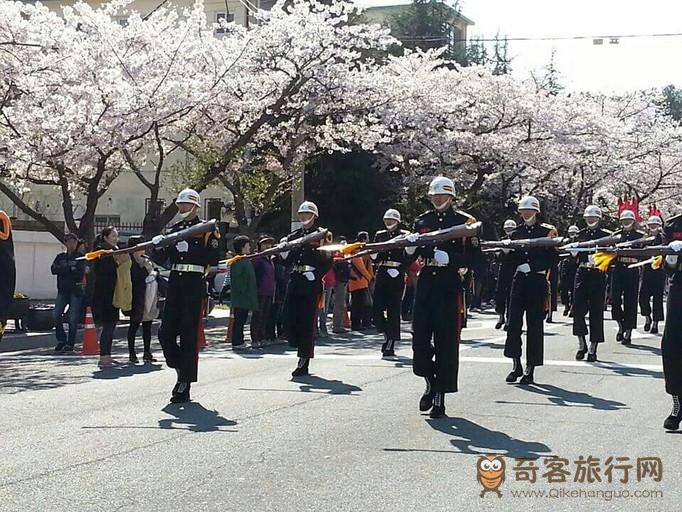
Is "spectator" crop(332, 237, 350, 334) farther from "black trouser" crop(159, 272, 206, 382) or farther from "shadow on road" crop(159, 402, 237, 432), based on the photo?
"shadow on road" crop(159, 402, 237, 432)

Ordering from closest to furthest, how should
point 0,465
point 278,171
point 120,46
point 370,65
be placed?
point 0,465, point 120,46, point 278,171, point 370,65

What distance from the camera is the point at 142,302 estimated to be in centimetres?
1448

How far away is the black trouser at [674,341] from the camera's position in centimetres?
880

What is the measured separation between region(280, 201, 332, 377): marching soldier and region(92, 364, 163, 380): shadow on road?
6.79 feet

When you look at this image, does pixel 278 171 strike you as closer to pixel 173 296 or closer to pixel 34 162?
pixel 34 162

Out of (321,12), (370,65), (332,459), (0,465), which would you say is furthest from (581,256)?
(370,65)

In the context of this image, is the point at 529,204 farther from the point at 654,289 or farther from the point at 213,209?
the point at 213,209

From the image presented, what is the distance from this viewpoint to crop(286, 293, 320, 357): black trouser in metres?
12.6

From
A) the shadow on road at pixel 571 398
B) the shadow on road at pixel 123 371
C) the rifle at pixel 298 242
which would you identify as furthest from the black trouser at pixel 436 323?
the shadow on road at pixel 123 371

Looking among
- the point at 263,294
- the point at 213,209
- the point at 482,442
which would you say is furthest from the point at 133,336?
the point at 213,209

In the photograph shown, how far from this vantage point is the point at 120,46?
2339 cm

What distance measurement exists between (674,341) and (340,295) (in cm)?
1174

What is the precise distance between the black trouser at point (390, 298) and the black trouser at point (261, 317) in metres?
2.59

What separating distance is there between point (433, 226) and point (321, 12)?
17949 mm
